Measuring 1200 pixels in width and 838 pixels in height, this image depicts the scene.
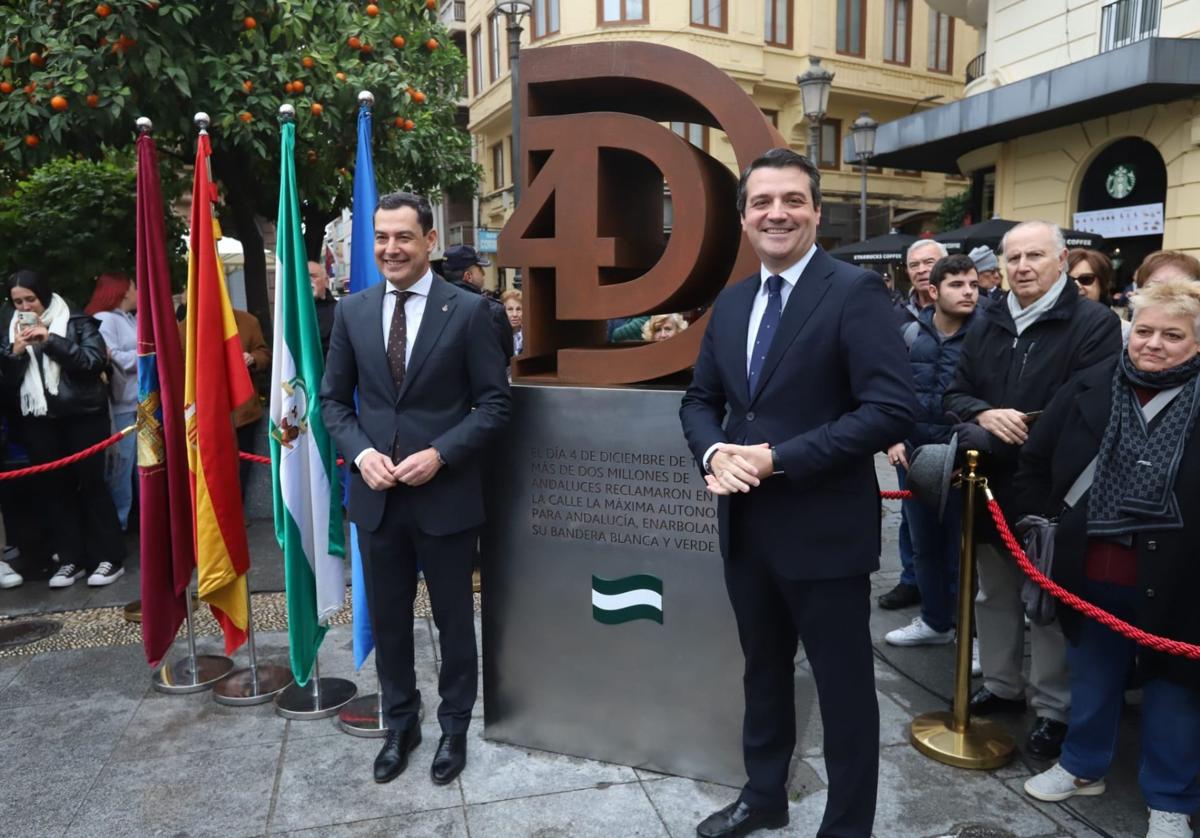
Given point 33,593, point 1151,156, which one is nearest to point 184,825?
point 33,593

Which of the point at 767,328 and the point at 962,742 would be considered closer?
the point at 767,328

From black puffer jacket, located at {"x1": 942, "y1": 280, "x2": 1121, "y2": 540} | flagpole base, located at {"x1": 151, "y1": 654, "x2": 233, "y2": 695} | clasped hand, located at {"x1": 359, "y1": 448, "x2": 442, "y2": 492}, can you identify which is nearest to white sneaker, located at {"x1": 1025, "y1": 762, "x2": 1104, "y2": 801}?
black puffer jacket, located at {"x1": 942, "y1": 280, "x2": 1121, "y2": 540}

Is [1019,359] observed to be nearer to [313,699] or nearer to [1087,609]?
[1087,609]

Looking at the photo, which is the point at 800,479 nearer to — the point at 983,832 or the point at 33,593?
the point at 983,832

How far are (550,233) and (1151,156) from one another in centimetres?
1271

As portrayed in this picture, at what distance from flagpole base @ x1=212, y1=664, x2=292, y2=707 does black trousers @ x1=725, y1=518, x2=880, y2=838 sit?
2.41 m

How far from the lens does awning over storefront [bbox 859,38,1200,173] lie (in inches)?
434

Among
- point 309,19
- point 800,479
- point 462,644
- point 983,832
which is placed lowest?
point 983,832

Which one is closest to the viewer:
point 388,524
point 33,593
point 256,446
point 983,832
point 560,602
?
point 983,832

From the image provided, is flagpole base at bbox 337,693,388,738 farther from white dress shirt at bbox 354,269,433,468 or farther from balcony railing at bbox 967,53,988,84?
balcony railing at bbox 967,53,988,84

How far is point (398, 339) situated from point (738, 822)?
79.2 inches

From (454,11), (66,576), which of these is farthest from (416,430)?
(454,11)

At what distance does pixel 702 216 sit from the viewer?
123 inches

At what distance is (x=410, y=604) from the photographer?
3.38m
